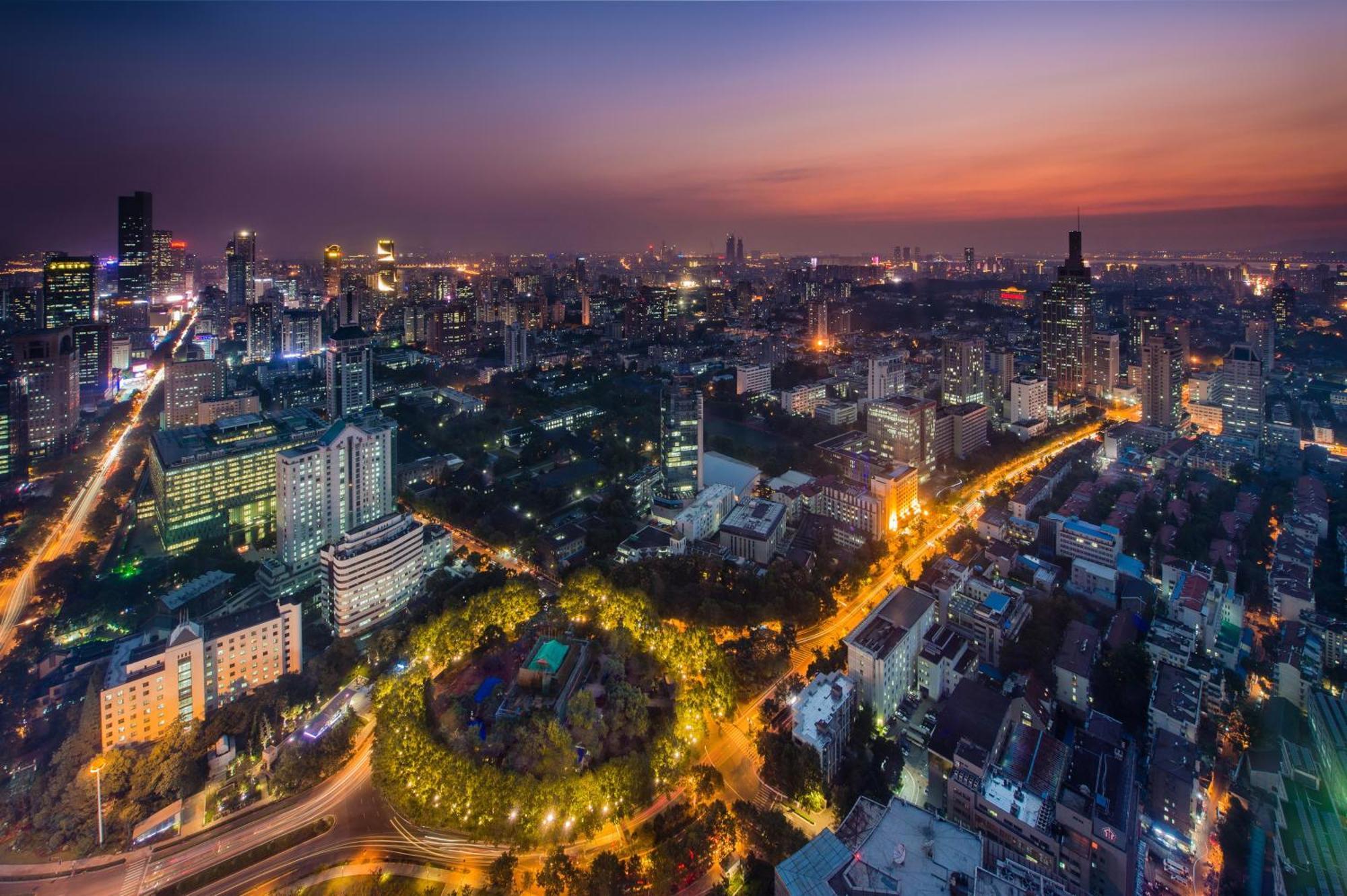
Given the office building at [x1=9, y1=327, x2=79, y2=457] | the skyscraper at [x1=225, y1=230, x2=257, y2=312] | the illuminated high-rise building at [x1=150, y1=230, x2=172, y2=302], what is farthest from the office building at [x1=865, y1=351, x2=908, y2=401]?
the illuminated high-rise building at [x1=150, y1=230, x2=172, y2=302]

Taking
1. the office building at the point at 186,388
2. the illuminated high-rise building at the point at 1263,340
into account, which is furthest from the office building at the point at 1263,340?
the office building at the point at 186,388

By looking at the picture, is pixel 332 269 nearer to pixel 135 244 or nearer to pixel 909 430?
pixel 135 244

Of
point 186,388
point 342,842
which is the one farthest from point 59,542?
point 342,842

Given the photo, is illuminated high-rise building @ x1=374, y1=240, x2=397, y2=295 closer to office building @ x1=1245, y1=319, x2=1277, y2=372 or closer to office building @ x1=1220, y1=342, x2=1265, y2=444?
office building @ x1=1220, y1=342, x2=1265, y2=444

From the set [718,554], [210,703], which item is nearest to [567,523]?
[718,554]

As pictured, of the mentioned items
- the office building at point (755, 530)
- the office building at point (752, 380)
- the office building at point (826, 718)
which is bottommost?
the office building at point (826, 718)

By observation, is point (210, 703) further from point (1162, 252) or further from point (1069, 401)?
point (1162, 252)

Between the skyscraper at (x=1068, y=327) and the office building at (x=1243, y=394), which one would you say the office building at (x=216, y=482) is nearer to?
the skyscraper at (x=1068, y=327)
